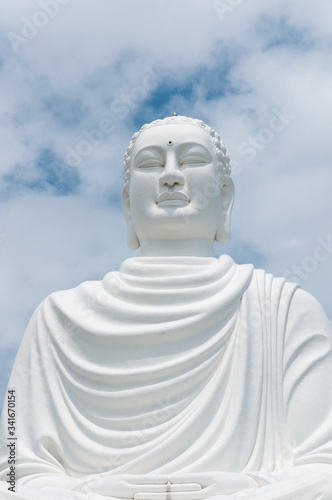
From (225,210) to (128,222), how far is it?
916 mm

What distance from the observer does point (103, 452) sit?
7.14 m

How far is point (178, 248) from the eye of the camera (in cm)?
841

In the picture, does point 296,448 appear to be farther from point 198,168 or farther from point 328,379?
point 198,168

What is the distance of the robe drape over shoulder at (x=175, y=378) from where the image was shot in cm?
708

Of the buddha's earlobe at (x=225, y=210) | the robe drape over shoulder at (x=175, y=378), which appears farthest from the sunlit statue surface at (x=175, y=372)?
the buddha's earlobe at (x=225, y=210)

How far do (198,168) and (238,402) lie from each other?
88.5 inches

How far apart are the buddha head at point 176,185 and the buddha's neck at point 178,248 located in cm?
4

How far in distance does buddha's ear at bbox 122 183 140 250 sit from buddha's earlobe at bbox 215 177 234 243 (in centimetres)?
76

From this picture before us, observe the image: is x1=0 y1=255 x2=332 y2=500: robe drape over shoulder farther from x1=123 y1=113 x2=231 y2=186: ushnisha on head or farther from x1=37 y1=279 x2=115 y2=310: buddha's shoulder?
x1=123 y1=113 x2=231 y2=186: ushnisha on head

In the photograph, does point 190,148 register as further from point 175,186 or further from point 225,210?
point 225,210

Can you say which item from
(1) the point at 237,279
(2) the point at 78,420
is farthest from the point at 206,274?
(2) the point at 78,420

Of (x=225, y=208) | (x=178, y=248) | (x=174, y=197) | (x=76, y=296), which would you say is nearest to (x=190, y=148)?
(x=174, y=197)

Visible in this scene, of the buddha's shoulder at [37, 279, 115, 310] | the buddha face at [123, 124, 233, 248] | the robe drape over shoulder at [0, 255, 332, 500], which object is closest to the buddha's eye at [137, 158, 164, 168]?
the buddha face at [123, 124, 233, 248]

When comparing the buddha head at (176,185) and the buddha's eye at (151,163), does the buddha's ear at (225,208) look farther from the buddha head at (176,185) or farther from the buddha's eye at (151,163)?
the buddha's eye at (151,163)
